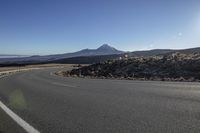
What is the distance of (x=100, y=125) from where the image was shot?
6.70 metres

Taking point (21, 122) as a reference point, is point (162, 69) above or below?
below

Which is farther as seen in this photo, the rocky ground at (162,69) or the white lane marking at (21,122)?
the rocky ground at (162,69)

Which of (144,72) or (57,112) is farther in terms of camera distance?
(144,72)

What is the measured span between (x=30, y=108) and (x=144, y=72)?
26.2 m

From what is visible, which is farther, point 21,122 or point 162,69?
point 162,69

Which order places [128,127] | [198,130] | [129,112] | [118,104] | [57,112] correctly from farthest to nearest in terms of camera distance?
1. [118,104]
2. [57,112]
3. [129,112]
4. [128,127]
5. [198,130]

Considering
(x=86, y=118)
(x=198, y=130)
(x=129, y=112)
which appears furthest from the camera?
(x=129, y=112)

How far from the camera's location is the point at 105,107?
30.2ft

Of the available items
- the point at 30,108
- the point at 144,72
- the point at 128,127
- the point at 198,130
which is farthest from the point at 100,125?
the point at 144,72

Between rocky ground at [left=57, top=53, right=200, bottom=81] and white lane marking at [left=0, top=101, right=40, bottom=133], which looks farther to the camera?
rocky ground at [left=57, top=53, right=200, bottom=81]

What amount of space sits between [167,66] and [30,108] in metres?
27.2

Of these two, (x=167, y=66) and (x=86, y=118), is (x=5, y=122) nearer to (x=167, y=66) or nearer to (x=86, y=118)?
(x=86, y=118)

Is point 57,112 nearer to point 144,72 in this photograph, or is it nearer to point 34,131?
point 34,131

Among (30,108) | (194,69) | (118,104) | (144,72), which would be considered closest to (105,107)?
(118,104)
